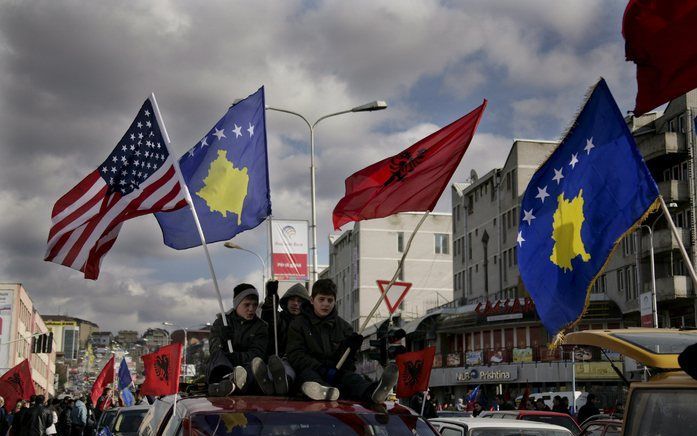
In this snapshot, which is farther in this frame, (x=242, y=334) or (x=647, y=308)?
(x=647, y=308)

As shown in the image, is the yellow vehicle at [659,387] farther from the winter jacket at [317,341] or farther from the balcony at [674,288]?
the balcony at [674,288]

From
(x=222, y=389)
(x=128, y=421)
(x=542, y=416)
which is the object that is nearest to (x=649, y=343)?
(x=222, y=389)

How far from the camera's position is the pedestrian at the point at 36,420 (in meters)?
20.6

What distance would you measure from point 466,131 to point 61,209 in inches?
190

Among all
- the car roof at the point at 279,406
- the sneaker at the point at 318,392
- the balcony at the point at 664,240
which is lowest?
the car roof at the point at 279,406

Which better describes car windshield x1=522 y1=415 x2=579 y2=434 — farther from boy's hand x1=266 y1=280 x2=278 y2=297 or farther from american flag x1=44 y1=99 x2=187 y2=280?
boy's hand x1=266 y1=280 x2=278 y2=297

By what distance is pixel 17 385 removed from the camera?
25.4 m

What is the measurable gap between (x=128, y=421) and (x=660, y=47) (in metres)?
13.8

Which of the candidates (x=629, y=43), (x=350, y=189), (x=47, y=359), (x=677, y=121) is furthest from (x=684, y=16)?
(x=47, y=359)

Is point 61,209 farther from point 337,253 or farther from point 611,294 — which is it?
point 337,253

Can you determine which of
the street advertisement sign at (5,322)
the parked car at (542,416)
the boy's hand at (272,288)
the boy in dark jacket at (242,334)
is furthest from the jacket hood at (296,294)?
the street advertisement sign at (5,322)

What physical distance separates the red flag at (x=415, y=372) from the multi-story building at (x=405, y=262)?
98156 millimetres

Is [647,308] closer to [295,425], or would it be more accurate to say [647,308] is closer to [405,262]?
[295,425]

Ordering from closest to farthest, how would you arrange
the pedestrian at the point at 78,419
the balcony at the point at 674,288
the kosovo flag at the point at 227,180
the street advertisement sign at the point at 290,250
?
the kosovo flag at the point at 227,180 < the street advertisement sign at the point at 290,250 < the pedestrian at the point at 78,419 < the balcony at the point at 674,288
